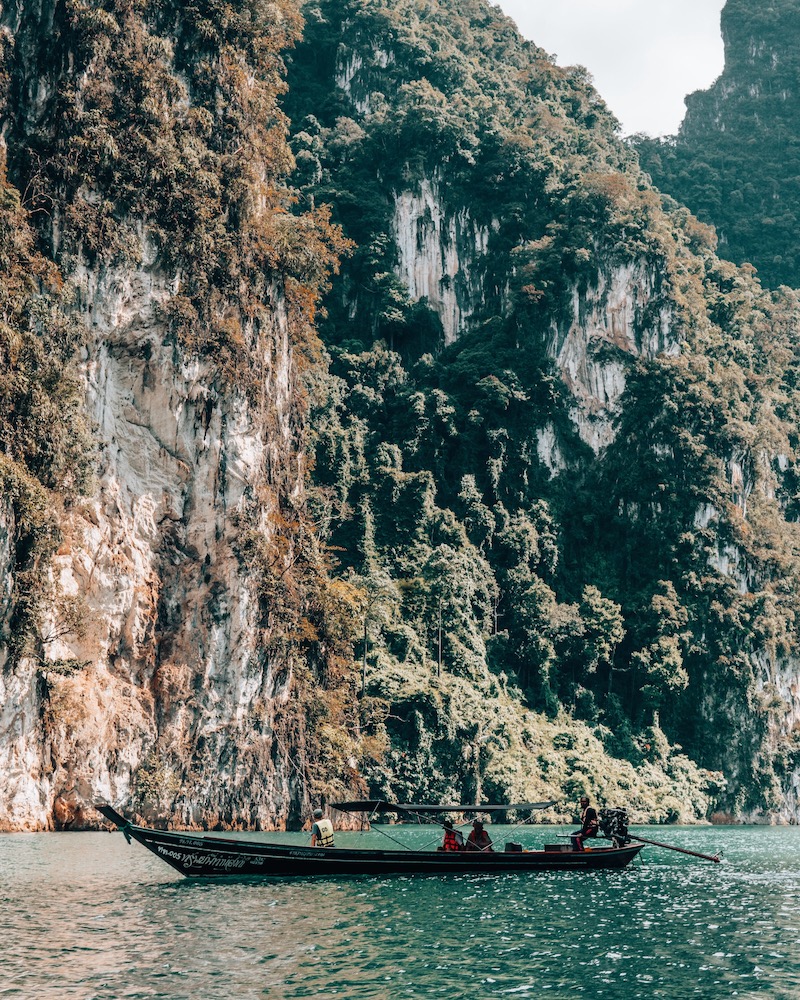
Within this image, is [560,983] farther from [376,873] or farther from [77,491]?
[77,491]

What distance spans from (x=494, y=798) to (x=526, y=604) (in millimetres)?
14901

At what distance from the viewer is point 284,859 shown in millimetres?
21438

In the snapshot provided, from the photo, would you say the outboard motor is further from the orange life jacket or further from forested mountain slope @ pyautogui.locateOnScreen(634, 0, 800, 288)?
forested mountain slope @ pyautogui.locateOnScreen(634, 0, 800, 288)

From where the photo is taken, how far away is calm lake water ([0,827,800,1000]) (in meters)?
12.8

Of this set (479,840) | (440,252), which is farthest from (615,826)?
(440,252)

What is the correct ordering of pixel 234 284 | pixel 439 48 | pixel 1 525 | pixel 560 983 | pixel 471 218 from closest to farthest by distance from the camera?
pixel 560 983 → pixel 1 525 → pixel 234 284 → pixel 471 218 → pixel 439 48

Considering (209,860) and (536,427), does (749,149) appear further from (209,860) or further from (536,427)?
(209,860)

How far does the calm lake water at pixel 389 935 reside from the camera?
12.8 metres

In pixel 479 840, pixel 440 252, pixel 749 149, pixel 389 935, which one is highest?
pixel 749 149

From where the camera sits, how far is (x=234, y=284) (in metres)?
40.9

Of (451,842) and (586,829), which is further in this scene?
(586,829)

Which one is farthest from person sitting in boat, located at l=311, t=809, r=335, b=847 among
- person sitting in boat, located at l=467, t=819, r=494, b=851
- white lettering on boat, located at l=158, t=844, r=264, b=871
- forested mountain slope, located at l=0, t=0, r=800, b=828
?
forested mountain slope, located at l=0, t=0, r=800, b=828

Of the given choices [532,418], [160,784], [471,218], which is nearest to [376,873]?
[160,784]

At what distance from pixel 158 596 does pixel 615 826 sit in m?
17.6
